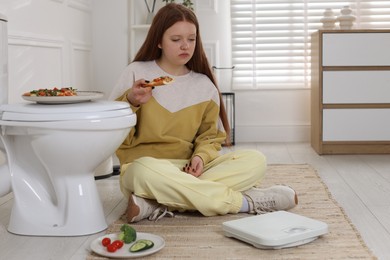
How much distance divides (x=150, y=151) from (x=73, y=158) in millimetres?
381

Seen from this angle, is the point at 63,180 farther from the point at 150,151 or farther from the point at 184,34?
the point at 184,34

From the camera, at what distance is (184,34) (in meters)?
2.25

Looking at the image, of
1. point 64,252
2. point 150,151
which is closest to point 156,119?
point 150,151

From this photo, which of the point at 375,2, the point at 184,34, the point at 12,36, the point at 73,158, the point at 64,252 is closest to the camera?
the point at 64,252

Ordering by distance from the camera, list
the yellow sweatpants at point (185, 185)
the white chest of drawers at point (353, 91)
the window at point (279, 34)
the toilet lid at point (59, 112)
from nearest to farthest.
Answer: the toilet lid at point (59, 112), the yellow sweatpants at point (185, 185), the white chest of drawers at point (353, 91), the window at point (279, 34)

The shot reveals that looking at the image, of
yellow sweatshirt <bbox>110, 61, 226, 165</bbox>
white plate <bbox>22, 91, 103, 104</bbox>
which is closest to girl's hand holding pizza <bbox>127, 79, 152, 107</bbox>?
yellow sweatshirt <bbox>110, 61, 226, 165</bbox>

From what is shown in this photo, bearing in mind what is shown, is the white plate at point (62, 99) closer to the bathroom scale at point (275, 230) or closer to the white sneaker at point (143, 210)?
the white sneaker at point (143, 210)

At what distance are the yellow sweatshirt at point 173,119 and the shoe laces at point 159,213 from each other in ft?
0.70

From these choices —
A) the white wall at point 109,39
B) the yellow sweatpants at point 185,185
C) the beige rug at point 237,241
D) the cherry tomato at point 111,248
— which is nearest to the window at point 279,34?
the white wall at point 109,39

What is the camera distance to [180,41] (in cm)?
225

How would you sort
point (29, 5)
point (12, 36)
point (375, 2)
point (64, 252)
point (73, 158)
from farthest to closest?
1. point (375, 2)
2. point (29, 5)
3. point (12, 36)
4. point (73, 158)
5. point (64, 252)

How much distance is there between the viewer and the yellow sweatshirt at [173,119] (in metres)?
2.25

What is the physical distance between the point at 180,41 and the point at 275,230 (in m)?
0.79

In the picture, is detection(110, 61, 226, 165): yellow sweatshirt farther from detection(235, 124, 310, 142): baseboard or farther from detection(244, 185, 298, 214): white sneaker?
detection(235, 124, 310, 142): baseboard
